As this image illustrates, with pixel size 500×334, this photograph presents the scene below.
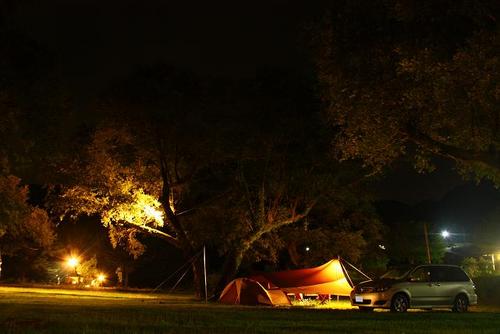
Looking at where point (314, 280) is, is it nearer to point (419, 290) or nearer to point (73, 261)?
point (419, 290)

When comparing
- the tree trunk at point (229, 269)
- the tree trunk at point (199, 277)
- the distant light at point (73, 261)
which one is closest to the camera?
the tree trunk at point (229, 269)

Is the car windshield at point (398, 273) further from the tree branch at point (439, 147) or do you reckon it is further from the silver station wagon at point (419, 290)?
the tree branch at point (439, 147)

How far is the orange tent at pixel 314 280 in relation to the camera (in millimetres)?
27328

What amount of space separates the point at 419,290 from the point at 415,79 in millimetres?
8677

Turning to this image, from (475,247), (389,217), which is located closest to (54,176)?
(475,247)

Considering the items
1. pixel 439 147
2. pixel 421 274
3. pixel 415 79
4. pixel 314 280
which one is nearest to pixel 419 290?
pixel 421 274

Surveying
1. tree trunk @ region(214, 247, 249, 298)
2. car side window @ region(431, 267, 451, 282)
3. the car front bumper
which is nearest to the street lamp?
tree trunk @ region(214, 247, 249, 298)

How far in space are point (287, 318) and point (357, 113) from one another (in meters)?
6.95

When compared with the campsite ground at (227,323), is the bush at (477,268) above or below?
above

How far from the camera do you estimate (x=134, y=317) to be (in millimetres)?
15562

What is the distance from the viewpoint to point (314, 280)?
28.0 meters

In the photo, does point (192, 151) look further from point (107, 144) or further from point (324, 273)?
point (324, 273)

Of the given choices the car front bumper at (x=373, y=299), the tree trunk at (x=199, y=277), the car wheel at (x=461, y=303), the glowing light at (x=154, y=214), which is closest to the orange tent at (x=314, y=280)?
the tree trunk at (x=199, y=277)

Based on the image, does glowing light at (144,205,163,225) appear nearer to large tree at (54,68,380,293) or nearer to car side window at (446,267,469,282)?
large tree at (54,68,380,293)
